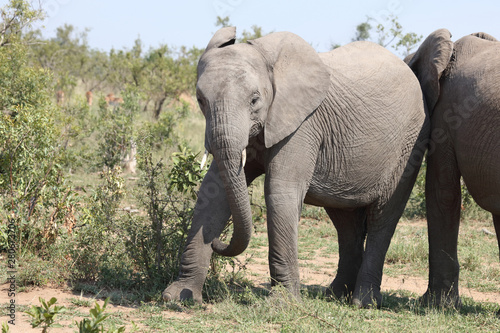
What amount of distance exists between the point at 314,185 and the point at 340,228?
1079mm

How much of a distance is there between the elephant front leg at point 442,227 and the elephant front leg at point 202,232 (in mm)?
1999

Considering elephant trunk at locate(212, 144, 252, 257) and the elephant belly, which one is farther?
the elephant belly

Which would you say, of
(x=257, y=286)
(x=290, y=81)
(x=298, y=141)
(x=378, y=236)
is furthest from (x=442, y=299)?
(x=290, y=81)

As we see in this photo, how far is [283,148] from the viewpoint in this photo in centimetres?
521

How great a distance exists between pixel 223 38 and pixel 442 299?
3.10 metres

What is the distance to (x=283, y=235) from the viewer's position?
5.18 m

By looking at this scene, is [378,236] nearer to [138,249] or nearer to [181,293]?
[181,293]

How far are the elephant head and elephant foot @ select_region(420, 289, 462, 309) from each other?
2.07m

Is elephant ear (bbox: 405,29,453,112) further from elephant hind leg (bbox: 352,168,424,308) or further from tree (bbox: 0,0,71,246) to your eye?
tree (bbox: 0,0,71,246)

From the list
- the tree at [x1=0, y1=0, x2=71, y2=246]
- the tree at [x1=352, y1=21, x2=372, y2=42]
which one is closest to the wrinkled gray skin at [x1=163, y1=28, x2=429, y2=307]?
the tree at [x1=0, y1=0, x2=71, y2=246]

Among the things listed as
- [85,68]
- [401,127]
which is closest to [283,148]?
[401,127]

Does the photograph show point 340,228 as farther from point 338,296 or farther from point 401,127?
point 401,127

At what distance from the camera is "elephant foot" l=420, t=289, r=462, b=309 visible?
584 cm

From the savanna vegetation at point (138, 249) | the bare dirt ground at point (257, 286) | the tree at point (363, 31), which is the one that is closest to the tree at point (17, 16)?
the savanna vegetation at point (138, 249)
